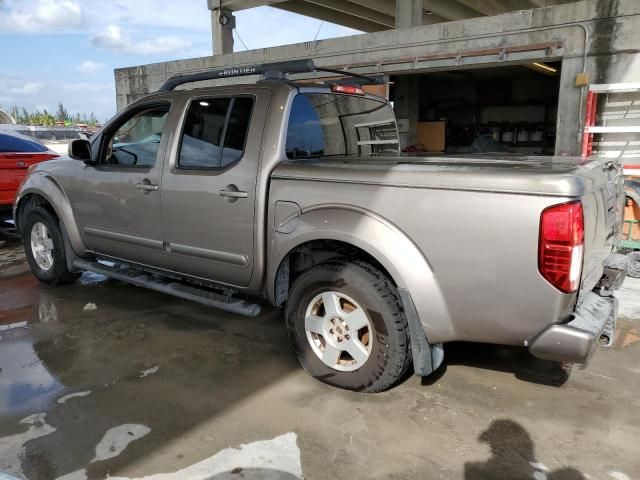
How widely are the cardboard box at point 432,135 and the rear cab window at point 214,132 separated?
12.3 metres

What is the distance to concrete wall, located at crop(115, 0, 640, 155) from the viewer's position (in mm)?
7457

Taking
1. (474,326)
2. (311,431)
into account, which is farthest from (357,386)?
(474,326)

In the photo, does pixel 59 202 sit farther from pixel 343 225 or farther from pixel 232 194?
Result: pixel 343 225

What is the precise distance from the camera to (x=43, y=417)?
2.88 metres

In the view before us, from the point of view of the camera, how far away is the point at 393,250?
2740 mm

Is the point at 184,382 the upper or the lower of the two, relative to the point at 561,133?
lower

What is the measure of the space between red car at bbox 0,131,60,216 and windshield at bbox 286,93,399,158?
5.90 meters

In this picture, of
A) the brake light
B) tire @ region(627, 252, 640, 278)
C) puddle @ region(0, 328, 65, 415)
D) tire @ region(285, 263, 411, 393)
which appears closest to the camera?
tire @ region(285, 263, 411, 393)

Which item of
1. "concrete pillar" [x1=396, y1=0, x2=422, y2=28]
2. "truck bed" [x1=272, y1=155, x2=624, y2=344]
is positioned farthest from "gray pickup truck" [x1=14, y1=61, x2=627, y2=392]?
"concrete pillar" [x1=396, y1=0, x2=422, y2=28]

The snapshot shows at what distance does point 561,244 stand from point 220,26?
15.0m

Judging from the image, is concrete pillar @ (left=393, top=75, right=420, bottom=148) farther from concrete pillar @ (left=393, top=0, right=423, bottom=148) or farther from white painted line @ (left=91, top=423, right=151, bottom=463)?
white painted line @ (left=91, top=423, right=151, bottom=463)

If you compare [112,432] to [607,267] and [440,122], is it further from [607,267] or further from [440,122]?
[440,122]

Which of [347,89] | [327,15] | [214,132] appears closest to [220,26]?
[327,15]

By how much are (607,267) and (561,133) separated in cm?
583
